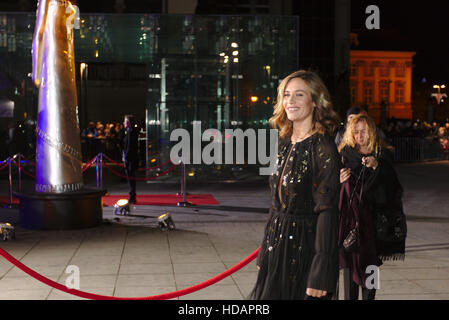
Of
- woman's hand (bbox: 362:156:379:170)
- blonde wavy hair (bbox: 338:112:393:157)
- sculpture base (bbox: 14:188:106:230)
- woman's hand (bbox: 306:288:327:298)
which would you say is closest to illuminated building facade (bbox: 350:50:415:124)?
sculpture base (bbox: 14:188:106:230)

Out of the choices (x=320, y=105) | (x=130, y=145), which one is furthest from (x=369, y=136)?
(x=130, y=145)

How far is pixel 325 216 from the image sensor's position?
3.29 meters

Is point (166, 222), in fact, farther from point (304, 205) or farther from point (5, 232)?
point (304, 205)

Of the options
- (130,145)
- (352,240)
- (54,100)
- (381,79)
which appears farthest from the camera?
(381,79)

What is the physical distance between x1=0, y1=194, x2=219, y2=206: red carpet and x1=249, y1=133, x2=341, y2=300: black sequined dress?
1057cm

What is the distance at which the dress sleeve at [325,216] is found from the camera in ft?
10.6

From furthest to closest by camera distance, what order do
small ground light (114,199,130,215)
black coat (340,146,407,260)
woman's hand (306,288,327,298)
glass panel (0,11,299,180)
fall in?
1. glass panel (0,11,299,180)
2. small ground light (114,199,130,215)
3. black coat (340,146,407,260)
4. woman's hand (306,288,327,298)

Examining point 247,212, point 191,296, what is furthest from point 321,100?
point 247,212

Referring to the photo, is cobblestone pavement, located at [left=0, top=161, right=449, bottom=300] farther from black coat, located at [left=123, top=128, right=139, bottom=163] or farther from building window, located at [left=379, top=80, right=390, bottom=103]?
building window, located at [left=379, top=80, right=390, bottom=103]

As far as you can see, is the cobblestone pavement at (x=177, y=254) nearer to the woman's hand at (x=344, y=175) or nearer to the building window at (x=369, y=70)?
the woman's hand at (x=344, y=175)

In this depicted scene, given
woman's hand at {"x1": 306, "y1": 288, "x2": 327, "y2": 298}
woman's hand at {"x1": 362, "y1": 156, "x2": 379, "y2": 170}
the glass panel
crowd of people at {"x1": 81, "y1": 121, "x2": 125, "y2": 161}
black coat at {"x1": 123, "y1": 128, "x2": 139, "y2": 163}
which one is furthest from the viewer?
crowd of people at {"x1": 81, "y1": 121, "x2": 125, "y2": 161}

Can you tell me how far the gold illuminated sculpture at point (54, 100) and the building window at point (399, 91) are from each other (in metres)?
87.1

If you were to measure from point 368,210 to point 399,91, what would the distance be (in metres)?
92.0

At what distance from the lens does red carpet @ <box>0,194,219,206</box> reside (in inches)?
555
